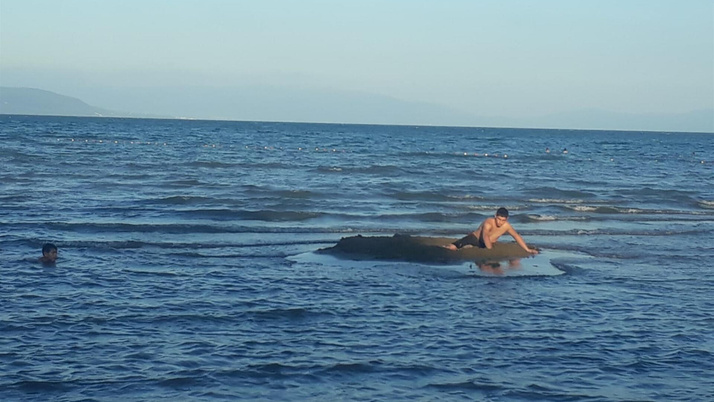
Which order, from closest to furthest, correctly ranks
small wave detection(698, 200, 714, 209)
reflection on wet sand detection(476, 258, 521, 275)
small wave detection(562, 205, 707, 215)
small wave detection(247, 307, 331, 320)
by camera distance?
1. small wave detection(247, 307, 331, 320)
2. reflection on wet sand detection(476, 258, 521, 275)
3. small wave detection(562, 205, 707, 215)
4. small wave detection(698, 200, 714, 209)

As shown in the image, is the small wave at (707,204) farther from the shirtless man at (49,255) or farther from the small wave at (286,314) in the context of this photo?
the shirtless man at (49,255)

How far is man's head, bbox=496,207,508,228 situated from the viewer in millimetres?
15180

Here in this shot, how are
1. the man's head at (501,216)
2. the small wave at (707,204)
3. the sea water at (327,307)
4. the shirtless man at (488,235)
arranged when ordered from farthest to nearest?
the small wave at (707,204) → the shirtless man at (488,235) → the man's head at (501,216) → the sea water at (327,307)

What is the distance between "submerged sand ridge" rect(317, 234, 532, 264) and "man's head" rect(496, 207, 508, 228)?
1.41ft

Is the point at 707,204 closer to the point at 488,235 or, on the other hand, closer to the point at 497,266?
the point at 488,235

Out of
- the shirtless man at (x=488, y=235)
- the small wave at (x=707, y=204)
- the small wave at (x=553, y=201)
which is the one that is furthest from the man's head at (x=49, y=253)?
the small wave at (x=707, y=204)

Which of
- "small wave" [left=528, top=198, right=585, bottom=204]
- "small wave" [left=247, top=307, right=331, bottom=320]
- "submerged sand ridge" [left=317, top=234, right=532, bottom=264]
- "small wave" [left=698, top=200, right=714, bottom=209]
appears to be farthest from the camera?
"small wave" [left=698, top=200, right=714, bottom=209]

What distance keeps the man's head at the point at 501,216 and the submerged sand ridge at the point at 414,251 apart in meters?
0.43

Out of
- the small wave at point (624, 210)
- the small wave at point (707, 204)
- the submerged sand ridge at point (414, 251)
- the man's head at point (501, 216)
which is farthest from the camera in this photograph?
the small wave at point (707, 204)

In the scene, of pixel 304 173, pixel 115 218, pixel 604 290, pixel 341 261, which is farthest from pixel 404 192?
pixel 604 290

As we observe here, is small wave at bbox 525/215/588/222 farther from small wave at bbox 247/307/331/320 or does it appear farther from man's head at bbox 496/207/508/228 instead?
small wave at bbox 247/307/331/320

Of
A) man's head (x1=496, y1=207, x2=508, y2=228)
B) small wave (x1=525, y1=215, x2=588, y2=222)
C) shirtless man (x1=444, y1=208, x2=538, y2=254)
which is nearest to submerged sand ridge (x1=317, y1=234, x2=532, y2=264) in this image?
shirtless man (x1=444, y1=208, x2=538, y2=254)

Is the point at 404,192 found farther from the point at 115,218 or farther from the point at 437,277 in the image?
the point at 437,277

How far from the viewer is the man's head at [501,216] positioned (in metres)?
15.2
